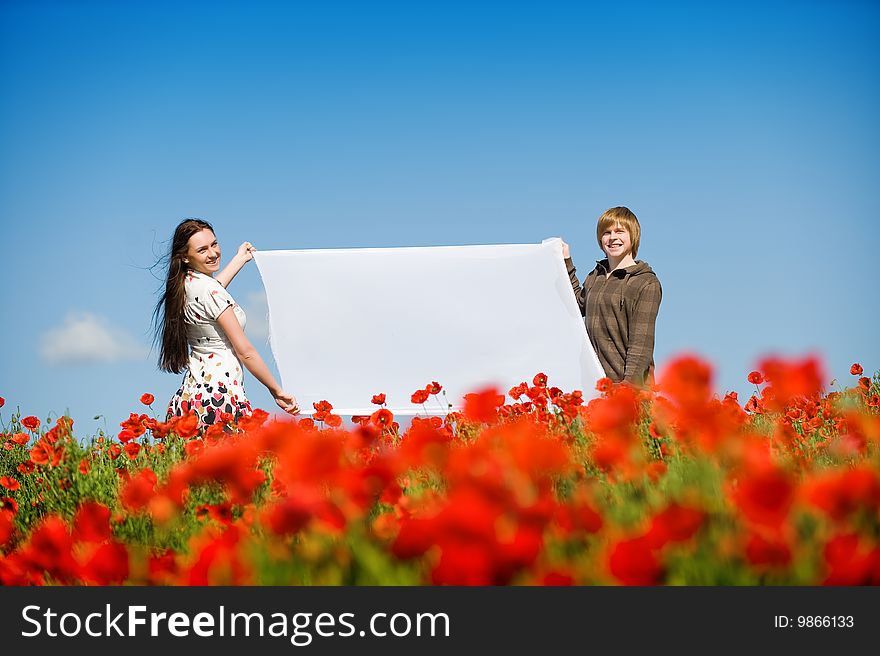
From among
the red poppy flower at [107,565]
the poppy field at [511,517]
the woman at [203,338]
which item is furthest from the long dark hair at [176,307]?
the red poppy flower at [107,565]

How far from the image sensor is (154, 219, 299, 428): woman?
195 inches

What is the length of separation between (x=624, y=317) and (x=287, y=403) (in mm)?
2119

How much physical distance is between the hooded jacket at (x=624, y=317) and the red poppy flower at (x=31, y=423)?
11.2ft

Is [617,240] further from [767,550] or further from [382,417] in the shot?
[767,550]

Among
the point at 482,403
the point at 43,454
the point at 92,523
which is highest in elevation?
the point at 43,454

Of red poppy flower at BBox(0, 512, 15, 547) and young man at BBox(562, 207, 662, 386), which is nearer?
red poppy flower at BBox(0, 512, 15, 547)

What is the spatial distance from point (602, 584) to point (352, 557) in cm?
55

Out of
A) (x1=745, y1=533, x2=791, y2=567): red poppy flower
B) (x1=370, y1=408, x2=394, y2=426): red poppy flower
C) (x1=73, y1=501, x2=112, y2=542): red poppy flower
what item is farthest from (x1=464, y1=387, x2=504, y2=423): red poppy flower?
(x1=745, y1=533, x2=791, y2=567): red poppy flower

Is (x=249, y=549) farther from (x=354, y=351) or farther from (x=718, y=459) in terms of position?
(x=354, y=351)

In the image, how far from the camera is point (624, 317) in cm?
522

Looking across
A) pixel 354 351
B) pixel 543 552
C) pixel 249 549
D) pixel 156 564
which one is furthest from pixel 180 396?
pixel 543 552

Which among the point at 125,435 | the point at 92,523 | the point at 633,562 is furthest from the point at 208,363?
the point at 633,562

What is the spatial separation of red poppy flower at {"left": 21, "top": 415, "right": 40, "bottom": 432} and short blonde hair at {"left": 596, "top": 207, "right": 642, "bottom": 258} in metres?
3.57

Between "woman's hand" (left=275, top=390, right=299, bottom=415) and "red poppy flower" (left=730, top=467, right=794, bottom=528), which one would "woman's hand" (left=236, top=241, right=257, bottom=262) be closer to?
"woman's hand" (left=275, top=390, right=299, bottom=415)
